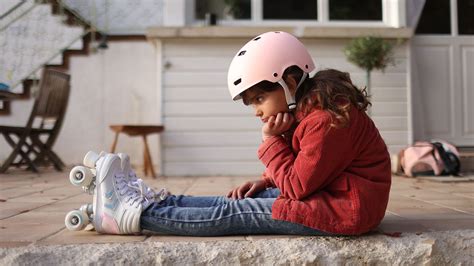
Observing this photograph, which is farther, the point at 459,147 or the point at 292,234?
the point at 459,147

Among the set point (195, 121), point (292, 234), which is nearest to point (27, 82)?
point (195, 121)

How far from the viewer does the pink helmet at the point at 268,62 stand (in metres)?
1.81

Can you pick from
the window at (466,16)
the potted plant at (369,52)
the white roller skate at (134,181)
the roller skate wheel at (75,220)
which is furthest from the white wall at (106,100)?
the roller skate wheel at (75,220)

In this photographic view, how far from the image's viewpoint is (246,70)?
183 cm

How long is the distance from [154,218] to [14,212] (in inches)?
49.5

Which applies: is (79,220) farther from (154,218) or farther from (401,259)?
(401,259)

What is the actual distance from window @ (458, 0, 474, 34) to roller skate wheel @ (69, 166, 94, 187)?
234 inches

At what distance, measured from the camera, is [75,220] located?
196 centimetres

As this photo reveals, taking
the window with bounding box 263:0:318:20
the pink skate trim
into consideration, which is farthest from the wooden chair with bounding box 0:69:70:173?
the pink skate trim

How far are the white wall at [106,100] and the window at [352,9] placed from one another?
269cm

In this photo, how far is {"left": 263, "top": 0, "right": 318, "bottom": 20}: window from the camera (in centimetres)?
645

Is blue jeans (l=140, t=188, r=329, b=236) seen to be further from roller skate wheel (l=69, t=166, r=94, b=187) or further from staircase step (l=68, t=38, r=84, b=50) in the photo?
staircase step (l=68, t=38, r=84, b=50)

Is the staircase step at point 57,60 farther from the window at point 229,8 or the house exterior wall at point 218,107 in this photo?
the window at point 229,8

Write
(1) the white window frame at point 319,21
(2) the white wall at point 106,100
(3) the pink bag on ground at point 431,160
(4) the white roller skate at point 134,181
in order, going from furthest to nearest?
(2) the white wall at point 106,100 < (1) the white window frame at point 319,21 < (3) the pink bag on ground at point 431,160 < (4) the white roller skate at point 134,181
